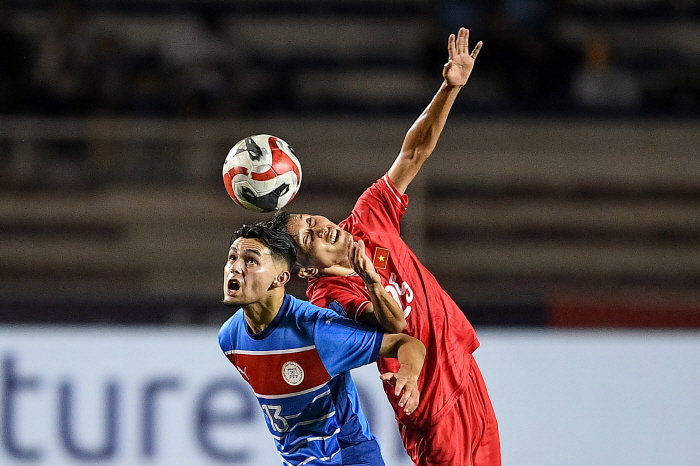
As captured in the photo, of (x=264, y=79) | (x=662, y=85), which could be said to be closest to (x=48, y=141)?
(x=264, y=79)

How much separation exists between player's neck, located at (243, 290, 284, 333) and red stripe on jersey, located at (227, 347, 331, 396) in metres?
0.12

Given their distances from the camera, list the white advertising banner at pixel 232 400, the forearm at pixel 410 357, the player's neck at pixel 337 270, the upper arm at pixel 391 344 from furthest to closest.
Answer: the white advertising banner at pixel 232 400, the player's neck at pixel 337 270, the upper arm at pixel 391 344, the forearm at pixel 410 357

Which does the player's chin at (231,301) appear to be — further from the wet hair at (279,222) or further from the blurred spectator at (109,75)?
the blurred spectator at (109,75)

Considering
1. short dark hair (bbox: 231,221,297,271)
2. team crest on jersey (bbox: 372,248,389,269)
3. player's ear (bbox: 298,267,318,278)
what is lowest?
player's ear (bbox: 298,267,318,278)

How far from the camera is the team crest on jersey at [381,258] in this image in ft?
15.3

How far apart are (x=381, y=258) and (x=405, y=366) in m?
0.93

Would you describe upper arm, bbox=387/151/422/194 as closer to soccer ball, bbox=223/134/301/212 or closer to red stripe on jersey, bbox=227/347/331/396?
soccer ball, bbox=223/134/301/212

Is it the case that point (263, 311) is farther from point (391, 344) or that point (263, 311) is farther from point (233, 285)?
point (391, 344)

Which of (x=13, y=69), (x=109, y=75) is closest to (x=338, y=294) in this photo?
(x=109, y=75)

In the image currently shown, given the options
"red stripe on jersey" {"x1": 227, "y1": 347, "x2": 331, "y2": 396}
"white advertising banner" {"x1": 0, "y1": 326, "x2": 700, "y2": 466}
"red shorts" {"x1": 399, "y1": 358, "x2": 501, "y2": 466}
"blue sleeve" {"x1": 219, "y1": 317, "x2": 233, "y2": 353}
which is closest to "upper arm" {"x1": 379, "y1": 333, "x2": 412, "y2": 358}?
"red stripe on jersey" {"x1": 227, "y1": 347, "x2": 331, "y2": 396}

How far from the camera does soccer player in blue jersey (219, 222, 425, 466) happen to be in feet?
13.2

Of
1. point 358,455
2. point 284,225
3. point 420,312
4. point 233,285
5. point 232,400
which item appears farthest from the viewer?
point 232,400

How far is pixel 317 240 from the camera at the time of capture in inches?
175

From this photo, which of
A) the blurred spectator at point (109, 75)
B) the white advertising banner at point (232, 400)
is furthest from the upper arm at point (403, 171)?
the blurred spectator at point (109, 75)
